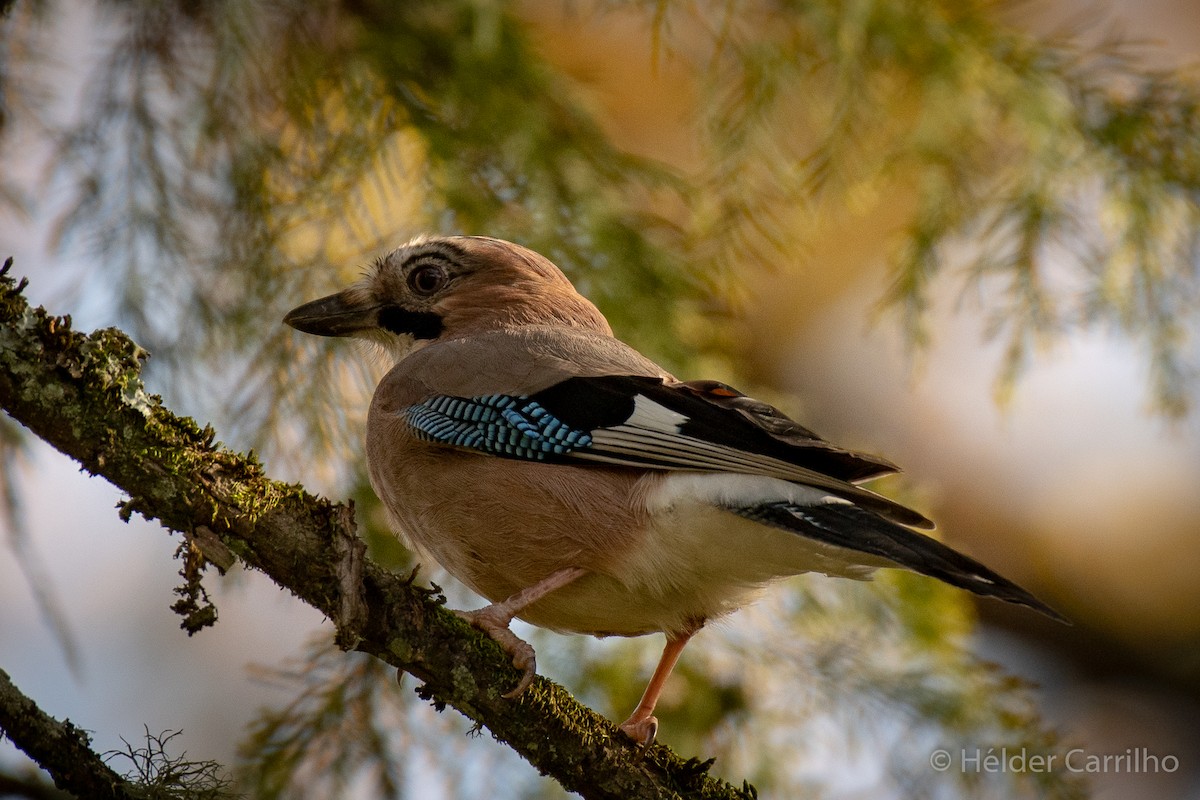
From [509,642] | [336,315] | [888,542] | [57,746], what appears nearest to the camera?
[57,746]

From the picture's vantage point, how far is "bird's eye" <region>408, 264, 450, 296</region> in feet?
14.8

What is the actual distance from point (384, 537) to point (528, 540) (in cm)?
113

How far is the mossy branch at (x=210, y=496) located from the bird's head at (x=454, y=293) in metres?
1.59

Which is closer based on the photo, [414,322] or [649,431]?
[649,431]

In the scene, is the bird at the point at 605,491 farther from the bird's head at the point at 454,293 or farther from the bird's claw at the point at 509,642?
the bird's head at the point at 454,293

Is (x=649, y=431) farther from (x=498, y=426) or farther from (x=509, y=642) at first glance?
(x=509, y=642)

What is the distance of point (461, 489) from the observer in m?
3.69

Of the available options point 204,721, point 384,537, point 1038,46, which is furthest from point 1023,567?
point 204,721

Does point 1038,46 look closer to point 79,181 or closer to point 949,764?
point 949,764

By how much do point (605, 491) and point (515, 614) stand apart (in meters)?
0.43

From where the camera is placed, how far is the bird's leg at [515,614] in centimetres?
311

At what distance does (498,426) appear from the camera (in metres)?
3.70

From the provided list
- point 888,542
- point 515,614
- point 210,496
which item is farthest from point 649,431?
point 210,496

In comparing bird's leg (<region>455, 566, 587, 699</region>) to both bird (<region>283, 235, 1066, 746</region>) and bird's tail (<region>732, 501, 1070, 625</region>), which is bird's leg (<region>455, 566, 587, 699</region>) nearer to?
bird (<region>283, 235, 1066, 746</region>)
